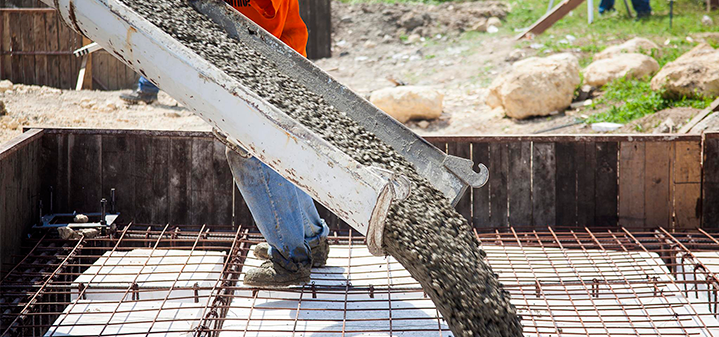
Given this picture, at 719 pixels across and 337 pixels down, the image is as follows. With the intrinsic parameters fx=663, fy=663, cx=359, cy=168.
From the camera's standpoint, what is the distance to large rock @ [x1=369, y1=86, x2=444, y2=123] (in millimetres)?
7457

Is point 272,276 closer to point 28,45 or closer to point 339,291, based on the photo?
point 339,291

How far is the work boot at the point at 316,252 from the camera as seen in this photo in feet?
11.5

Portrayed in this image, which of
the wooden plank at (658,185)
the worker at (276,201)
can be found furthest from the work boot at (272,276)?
the wooden plank at (658,185)

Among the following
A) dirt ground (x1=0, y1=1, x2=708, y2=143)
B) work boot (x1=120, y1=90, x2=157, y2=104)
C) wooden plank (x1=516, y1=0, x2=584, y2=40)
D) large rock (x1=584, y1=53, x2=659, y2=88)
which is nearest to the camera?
dirt ground (x1=0, y1=1, x2=708, y2=143)

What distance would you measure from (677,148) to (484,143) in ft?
3.78

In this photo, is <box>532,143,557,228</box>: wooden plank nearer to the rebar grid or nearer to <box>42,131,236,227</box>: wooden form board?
the rebar grid

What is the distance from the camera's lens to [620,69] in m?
7.50

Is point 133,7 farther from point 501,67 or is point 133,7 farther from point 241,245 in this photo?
point 501,67

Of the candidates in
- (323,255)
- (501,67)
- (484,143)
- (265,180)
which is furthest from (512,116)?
(265,180)

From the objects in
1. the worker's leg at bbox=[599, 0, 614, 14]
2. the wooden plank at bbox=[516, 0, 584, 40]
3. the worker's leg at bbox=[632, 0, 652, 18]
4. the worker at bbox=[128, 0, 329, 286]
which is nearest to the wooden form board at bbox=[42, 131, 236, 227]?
the worker at bbox=[128, 0, 329, 286]

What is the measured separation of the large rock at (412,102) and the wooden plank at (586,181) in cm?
346

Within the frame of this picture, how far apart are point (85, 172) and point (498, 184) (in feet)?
8.48

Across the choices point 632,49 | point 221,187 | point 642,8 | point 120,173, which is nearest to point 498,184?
point 221,187

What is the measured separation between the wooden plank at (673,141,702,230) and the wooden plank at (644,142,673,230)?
4cm
